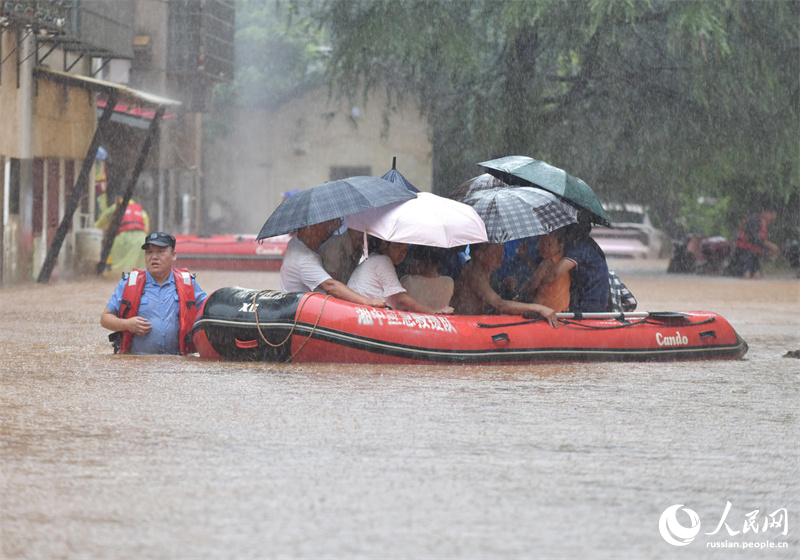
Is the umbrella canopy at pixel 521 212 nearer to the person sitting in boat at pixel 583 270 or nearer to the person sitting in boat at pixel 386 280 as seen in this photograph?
the person sitting in boat at pixel 583 270

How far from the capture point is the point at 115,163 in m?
30.8

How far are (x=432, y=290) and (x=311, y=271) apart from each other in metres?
1.07

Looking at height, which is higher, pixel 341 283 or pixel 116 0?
pixel 116 0

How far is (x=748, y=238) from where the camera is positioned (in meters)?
27.8

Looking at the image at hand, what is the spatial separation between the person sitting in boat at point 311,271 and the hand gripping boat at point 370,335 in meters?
0.21

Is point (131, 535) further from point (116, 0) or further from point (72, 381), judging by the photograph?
point (116, 0)

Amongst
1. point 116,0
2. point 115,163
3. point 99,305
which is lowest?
point 99,305

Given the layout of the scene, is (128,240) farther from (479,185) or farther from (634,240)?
(634,240)

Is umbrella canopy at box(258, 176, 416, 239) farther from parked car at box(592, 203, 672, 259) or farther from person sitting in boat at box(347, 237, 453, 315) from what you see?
parked car at box(592, 203, 672, 259)

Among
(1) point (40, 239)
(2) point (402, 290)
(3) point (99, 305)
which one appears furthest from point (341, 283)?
(1) point (40, 239)

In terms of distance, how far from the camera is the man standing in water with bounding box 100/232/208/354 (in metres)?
10.0

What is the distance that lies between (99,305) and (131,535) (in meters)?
13.4

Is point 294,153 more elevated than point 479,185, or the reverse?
point 294,153

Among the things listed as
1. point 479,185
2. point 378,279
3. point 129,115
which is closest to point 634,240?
point 129,115
